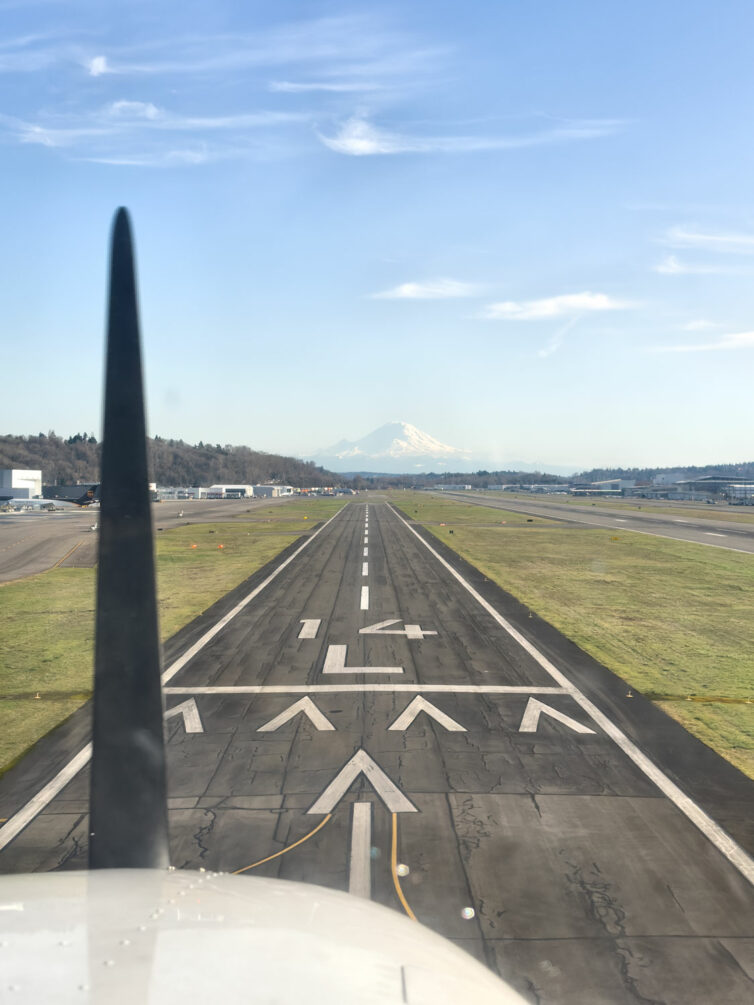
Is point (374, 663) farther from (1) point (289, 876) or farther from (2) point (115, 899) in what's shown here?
(2) point (115, 899)

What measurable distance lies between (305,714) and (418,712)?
7.59ft

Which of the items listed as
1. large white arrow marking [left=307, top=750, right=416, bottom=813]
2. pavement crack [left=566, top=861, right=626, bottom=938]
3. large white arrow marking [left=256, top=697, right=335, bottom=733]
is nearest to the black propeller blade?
pavement crack [left=566, top=861, right=626, bottom=938]

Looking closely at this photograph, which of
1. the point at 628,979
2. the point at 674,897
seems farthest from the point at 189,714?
the point at 628,979

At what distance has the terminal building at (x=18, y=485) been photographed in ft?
429

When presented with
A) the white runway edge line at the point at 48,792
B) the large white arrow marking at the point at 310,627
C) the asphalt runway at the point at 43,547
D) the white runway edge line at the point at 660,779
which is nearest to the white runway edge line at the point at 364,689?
the white runway edge line at the point at 660,779

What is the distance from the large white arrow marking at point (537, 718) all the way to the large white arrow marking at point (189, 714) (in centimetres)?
627

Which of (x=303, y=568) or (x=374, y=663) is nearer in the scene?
(x=374, y=663)

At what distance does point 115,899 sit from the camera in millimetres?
3805

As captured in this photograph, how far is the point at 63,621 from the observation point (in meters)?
24.1

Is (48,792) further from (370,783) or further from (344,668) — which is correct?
(344,668)

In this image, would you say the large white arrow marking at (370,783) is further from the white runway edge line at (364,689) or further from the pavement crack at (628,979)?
the white runway edge line at (364,689)

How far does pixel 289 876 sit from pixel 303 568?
2894cm

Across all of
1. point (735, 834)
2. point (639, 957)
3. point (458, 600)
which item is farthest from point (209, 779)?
point (458, 600)

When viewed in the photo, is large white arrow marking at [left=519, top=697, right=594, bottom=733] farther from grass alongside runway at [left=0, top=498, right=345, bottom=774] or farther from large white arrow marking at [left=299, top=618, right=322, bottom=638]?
grass alongside runway at [left=0, top=498, right=345, bottom=774]
